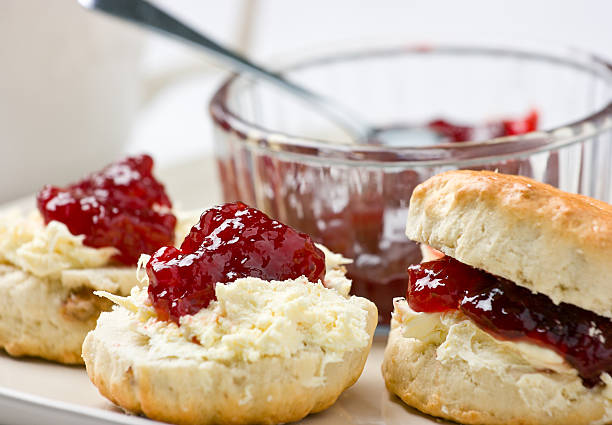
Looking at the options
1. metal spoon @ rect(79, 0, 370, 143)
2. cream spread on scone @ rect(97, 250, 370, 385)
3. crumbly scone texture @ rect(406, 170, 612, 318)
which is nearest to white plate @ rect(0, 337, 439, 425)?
cream spread on scone @ rect(97, 250, 370, 385)

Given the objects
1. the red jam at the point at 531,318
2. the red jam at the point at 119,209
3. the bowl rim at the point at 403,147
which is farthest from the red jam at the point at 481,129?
the red jam at the point at 531,318

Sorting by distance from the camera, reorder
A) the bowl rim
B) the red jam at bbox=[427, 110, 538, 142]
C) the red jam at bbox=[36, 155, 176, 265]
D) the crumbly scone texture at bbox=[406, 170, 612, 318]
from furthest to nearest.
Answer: the red jam at bbox=[427, 110, 538, 142] < the bowl rim < the red jam at bbox=[36, 155, 176, 265] < the crumbly scone texture at bbox=[406, 170, 612, 318]

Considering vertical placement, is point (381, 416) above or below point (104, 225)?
below

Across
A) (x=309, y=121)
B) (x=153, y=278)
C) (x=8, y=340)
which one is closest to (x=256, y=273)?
(x=153, y=278)

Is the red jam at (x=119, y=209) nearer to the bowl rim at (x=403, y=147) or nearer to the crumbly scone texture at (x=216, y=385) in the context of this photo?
the bowl rim at (x=403, y=147)

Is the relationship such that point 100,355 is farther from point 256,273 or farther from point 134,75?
point 134,75

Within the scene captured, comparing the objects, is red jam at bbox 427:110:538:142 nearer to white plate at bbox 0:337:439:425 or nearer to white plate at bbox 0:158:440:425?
white plate at bbox 0:158:440:425
